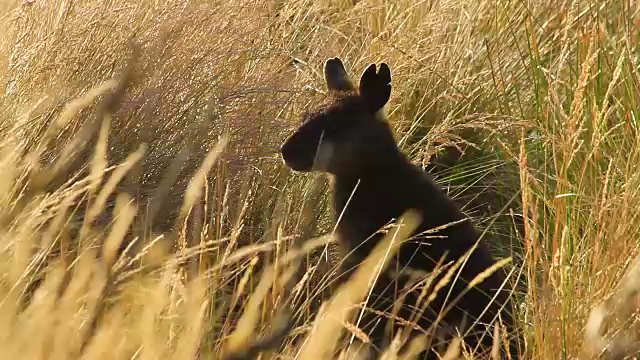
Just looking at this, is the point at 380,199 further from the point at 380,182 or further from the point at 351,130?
the point at 351,130

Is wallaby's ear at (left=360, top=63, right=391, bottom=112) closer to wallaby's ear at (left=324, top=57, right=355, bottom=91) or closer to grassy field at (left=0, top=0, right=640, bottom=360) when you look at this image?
→ wallaby's ear at (left=324, top=57, right=355, bottom=91)

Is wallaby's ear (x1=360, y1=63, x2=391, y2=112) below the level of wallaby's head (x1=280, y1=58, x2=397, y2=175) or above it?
above

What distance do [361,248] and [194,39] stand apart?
1255 mm

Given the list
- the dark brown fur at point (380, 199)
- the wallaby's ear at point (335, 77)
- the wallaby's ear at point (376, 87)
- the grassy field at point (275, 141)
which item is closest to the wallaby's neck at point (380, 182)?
the dark brown fur at point (380, 199)

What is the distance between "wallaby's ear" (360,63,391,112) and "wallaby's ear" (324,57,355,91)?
5.6 inches

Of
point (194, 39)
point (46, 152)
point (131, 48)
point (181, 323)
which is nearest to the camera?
point (181, 323)

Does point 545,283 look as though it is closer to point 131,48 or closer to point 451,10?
point 131,48

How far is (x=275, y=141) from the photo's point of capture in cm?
482

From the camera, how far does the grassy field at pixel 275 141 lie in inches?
128

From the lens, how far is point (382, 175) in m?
4.54

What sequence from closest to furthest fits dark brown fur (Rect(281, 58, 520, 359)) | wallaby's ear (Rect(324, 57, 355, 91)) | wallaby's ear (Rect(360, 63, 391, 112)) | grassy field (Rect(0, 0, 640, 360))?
grassy field (Rect(0, 0, 640, 360)), dark brown fur (Rect(281, 58, 520, 359)), wallaby's ear (Rect(360, 63, 391, 112)), wallaby's ear (Rect(324, 57, 355, 91))

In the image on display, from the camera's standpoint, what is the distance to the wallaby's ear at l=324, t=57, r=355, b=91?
4.85 m

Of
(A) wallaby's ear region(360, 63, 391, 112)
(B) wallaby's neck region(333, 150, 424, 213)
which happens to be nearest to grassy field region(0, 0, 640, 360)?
(B) wallaby's neck region(333, 150, 424, 213)

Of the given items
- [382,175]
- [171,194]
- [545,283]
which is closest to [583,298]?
[545,283]
